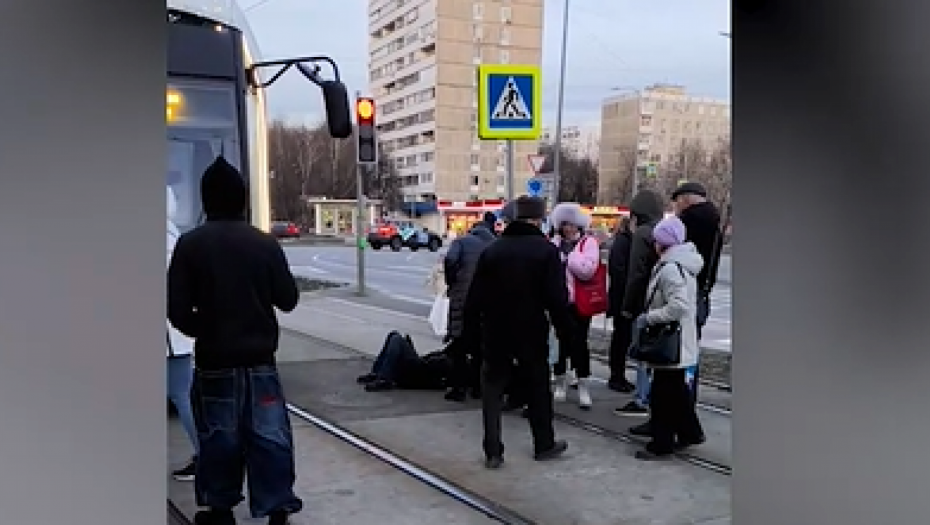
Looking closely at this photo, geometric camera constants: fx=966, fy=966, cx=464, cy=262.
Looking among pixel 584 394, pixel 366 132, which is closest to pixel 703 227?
pixel 584 394

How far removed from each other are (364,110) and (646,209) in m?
8.65

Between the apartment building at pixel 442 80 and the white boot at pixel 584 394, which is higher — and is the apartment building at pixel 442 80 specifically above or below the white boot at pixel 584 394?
above

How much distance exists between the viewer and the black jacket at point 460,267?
311 inches

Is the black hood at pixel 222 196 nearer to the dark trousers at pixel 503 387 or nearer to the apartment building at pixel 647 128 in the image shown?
the dark trousers at pixel 503 387

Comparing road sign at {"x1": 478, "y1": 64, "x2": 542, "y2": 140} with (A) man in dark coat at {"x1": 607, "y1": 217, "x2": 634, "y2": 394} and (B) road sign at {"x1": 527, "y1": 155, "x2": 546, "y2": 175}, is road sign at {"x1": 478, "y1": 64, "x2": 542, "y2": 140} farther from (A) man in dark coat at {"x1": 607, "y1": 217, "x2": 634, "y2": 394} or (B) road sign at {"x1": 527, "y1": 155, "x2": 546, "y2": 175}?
(B) road sign at {"x1": 527, "y1": 155, "x2": 546, "y2": 175}

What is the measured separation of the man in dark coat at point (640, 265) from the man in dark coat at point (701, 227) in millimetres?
353

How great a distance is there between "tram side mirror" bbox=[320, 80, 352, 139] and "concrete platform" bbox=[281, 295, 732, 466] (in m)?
2.91

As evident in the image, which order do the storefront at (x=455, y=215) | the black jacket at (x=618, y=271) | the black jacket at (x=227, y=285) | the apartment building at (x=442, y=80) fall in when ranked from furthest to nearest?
1. the apartment building at (x=442, y=80)
2. the storefront at (x=455, y=215)
3. the black jacket at (x=618, y=271)
4. the black jacket at (x=227, y=285)

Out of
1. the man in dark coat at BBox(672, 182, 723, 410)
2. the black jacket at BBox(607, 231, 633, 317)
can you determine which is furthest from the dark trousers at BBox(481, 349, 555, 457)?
the black jacket at BBox(607, 231, 633, 317)

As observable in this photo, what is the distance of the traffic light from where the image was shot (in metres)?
15.3

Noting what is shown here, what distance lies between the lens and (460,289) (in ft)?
26.1

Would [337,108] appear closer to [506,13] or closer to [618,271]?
[618,271]

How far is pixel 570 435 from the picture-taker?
267 inches

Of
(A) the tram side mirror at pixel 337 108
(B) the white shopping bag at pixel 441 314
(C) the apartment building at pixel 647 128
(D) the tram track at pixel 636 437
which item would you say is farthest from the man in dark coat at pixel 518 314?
(C) the apartment building at pixel 647 128
